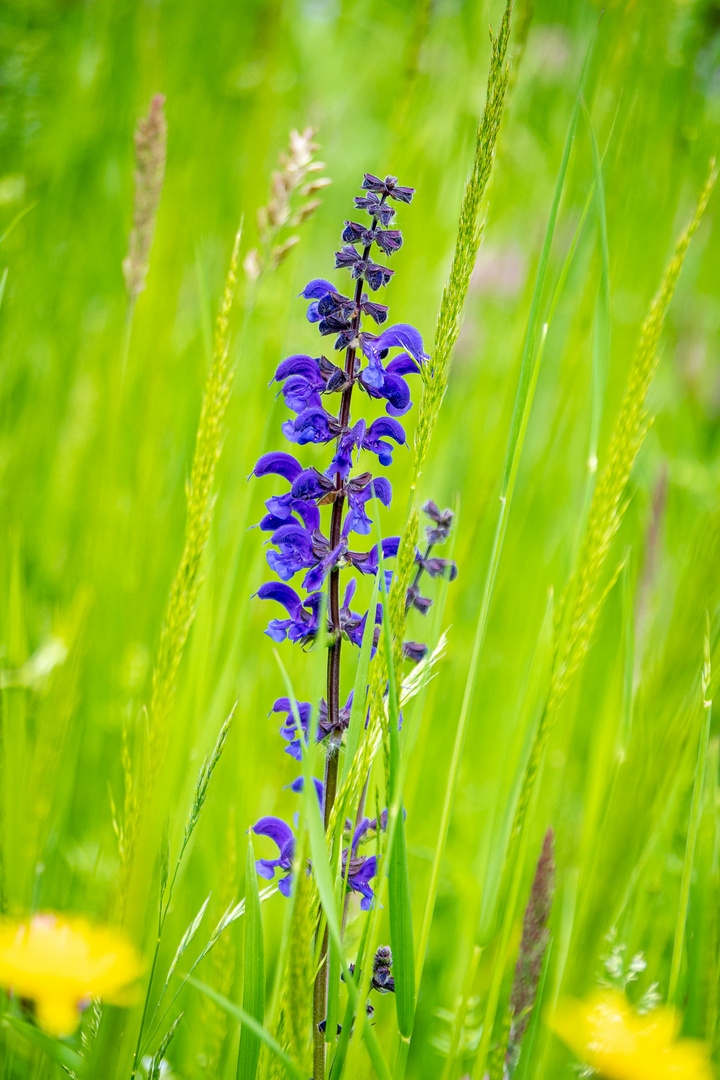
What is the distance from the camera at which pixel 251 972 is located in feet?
2.84

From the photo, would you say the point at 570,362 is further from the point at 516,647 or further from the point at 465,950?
the point at 465,950

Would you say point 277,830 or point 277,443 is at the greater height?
point 277,443

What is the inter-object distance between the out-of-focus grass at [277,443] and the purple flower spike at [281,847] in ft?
0.20

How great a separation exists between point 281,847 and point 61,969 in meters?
0.32

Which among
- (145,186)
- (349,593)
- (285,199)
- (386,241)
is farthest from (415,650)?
(145,186)

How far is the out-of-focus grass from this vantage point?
122 cm

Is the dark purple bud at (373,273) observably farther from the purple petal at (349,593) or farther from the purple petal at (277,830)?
the purple petal at (277,830)

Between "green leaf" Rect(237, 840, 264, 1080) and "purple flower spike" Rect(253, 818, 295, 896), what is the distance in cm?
17

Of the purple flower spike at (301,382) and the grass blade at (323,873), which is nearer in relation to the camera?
the grass blade at (323,873)

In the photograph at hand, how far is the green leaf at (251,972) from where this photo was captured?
2.75ft

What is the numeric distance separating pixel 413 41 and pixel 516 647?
1.55 m

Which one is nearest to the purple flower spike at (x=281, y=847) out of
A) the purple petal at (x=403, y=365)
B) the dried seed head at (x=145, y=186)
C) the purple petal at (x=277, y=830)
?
the purple petal at (x=277, y=830)

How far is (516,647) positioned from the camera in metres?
2.21

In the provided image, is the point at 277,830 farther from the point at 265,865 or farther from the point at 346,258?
the point at 346,258
